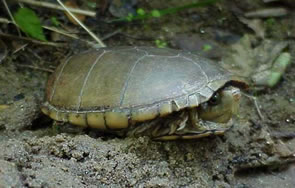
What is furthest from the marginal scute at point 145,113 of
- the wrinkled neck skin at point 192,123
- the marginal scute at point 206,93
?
the marginal scute at point 206,93

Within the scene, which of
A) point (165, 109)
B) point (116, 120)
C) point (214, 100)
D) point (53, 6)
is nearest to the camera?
point (165, 109)

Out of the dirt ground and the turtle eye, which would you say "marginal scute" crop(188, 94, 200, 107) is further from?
the dirt ground

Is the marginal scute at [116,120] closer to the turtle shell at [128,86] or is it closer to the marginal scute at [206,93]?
the turtle shell at [128,86]

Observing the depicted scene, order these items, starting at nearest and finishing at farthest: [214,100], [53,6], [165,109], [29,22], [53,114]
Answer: [165,109] < [214,100] < [53,114] < [29,22] < [53,6]

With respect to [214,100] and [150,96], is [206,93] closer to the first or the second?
[214,100]

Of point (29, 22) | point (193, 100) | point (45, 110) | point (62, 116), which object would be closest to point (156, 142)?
point (193, 100)

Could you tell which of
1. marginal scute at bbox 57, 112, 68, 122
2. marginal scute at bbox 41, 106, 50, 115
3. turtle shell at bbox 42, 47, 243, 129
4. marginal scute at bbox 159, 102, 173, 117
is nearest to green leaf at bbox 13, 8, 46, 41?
turtle shell at bbox 42, 47, 243, 129

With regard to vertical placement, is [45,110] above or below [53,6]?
A: below
